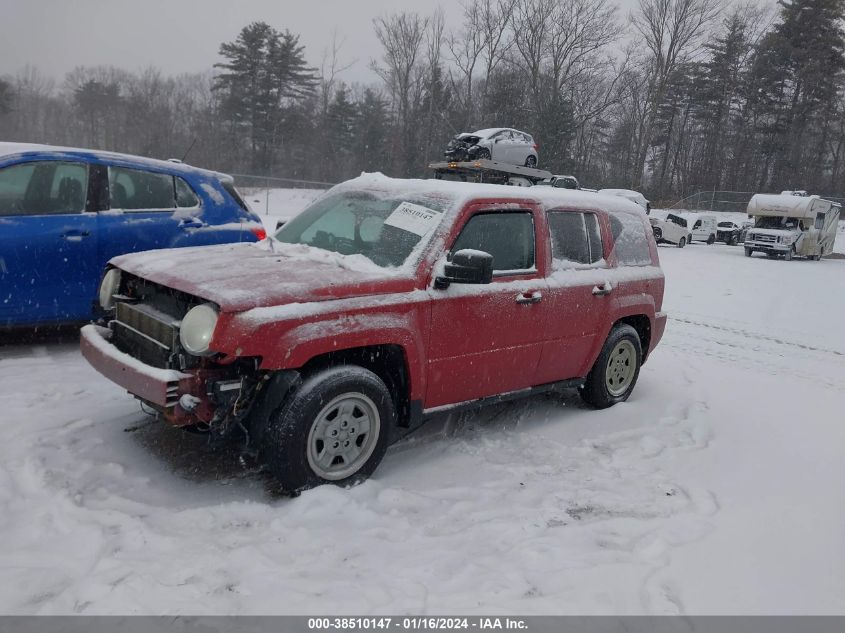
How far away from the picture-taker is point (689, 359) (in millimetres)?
7996

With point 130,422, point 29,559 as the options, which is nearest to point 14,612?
point 29,559

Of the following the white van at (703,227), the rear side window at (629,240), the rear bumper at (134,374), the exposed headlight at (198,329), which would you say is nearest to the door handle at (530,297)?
the rear side window at (629,240)

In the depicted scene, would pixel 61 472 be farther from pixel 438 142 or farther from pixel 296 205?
pixel 438 142

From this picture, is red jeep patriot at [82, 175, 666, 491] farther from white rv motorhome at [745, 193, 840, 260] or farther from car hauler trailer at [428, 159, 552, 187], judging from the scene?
white rv motorhome at [745, 193, 840, 260]

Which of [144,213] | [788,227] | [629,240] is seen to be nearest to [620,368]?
[629,240]

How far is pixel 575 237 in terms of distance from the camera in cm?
517

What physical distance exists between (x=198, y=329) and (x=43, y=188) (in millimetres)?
3411

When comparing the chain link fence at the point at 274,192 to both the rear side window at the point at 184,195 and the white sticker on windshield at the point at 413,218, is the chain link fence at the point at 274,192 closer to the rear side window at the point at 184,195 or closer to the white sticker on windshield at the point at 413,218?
the rear side window at the point at 184,195

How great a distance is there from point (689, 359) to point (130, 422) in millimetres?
6544

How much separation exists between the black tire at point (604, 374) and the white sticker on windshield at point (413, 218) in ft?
7.16

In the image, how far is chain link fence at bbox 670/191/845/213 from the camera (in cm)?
4650

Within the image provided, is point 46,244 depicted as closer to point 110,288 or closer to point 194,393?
point 110,288

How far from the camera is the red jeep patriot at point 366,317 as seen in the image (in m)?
3.35
